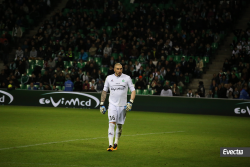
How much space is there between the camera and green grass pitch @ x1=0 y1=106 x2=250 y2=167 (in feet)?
28.3

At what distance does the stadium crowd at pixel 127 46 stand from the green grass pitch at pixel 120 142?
7632mm

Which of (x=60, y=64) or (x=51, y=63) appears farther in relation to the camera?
(x=51, y=63)

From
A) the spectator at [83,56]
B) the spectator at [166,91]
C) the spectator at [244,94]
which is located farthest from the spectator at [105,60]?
the spectator at [244,94]

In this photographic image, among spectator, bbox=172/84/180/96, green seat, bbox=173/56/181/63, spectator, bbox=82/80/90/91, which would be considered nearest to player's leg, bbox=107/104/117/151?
spectator, bbox=172/84/180/96

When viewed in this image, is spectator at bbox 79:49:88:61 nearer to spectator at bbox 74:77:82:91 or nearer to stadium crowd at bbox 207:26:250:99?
spectator at bbox 74:77:82:91

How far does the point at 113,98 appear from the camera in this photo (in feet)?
33.6

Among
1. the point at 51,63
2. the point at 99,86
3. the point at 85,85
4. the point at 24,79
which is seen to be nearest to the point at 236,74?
the point at 99,86

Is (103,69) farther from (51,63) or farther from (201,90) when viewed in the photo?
(201,90)

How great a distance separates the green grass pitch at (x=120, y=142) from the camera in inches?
340

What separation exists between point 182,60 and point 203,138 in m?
13.3

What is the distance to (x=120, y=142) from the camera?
11.6m

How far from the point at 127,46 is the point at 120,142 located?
16826 mm

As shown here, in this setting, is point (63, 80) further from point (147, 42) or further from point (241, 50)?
point (241, 50)

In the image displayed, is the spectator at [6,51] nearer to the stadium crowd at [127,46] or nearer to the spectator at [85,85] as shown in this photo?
the stadium crowd at [127,46]
